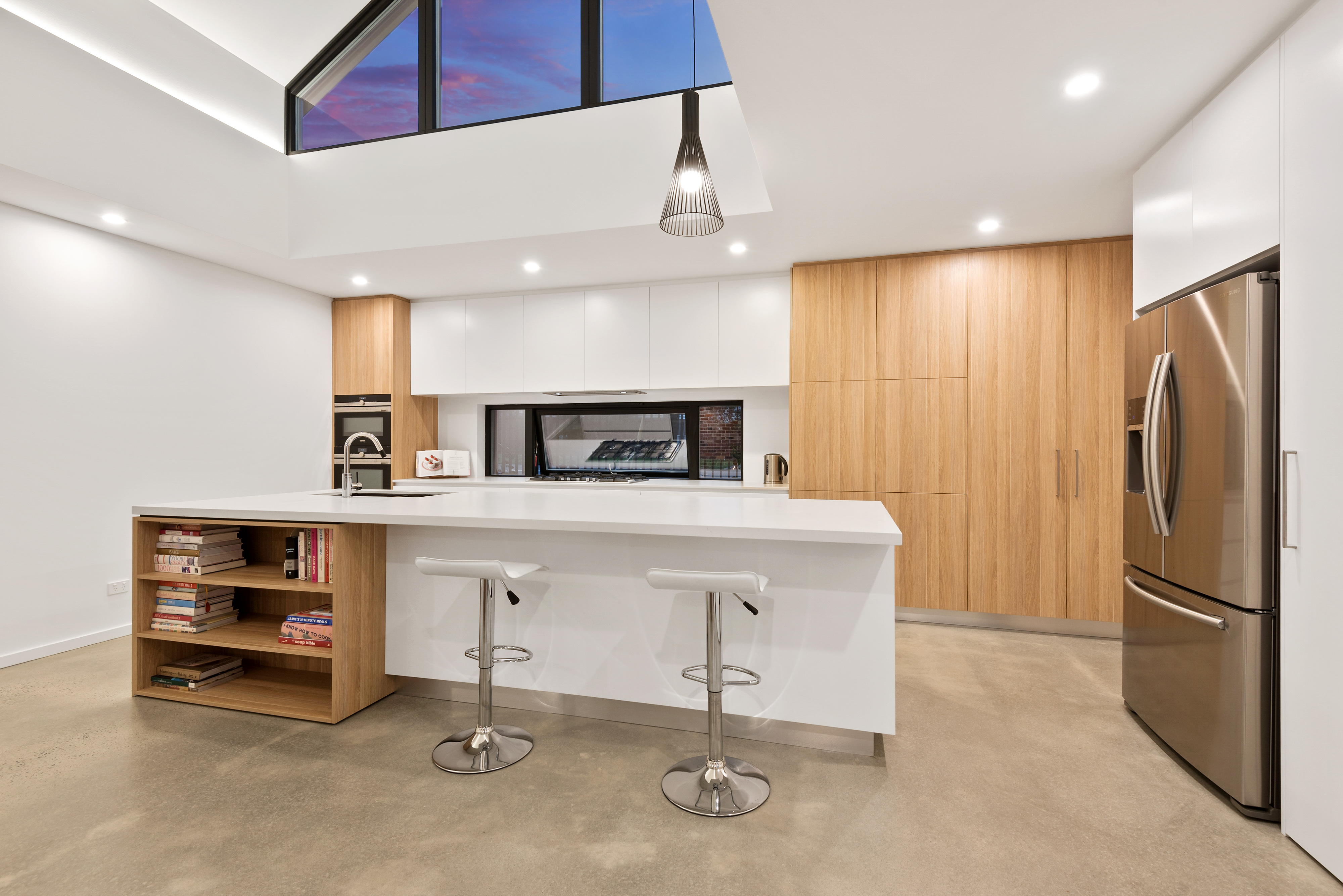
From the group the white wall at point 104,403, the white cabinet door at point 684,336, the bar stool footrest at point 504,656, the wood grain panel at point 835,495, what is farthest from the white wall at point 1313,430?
the white wall at point 104,403

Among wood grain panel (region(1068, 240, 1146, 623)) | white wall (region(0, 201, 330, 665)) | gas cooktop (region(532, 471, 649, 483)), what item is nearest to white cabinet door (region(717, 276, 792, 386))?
gas cooktop (region(532, 471, 649, 483))

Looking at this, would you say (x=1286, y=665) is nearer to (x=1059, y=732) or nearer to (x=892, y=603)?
(x=1059, y=732)

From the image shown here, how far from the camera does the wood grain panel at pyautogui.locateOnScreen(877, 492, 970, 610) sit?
388 centimetres

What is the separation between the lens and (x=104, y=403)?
12.0ft

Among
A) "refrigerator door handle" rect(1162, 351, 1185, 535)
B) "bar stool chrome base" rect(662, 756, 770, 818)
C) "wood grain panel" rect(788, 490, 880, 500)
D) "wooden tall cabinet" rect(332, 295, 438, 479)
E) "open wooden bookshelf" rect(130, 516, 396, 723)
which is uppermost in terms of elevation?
"wooden tall cabinet" rect(332, 295, 438, 479)

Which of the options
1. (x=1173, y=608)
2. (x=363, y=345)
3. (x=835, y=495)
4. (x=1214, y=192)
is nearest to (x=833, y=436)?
(x=835, y=495)

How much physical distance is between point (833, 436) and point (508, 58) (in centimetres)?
321

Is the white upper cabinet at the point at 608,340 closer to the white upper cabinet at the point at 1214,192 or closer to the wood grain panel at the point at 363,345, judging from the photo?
the wood grain panel at the point at 363,345

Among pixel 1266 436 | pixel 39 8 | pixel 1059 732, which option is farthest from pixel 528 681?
pixel 39 8

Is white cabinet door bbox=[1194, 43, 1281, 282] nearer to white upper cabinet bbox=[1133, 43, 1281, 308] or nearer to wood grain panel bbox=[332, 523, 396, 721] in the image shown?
white upper cabinet bbox=[1133, 43, 1281, 308]

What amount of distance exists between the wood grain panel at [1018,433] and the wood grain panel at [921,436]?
7cm

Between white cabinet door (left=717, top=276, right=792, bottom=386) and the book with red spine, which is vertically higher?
white cabinet door (left=717, top=276, right=792, bottom=386)

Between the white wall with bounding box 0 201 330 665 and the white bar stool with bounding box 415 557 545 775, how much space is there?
2.75 m

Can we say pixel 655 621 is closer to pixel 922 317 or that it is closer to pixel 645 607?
pixel 645 607
